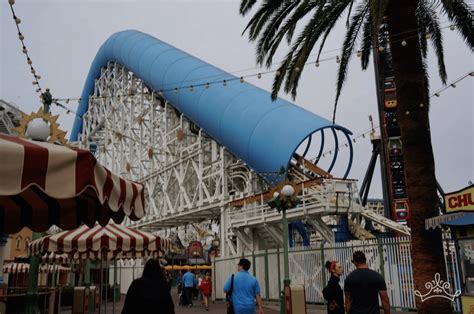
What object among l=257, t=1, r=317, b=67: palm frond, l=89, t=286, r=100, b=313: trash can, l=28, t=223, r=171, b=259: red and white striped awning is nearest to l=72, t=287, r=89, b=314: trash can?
l=89, t=286, r=100, b=313: trash can

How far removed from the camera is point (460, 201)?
9539 millimetres

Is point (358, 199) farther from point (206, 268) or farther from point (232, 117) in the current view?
point (206, 268)

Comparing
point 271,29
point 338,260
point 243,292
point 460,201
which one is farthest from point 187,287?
point 243,292

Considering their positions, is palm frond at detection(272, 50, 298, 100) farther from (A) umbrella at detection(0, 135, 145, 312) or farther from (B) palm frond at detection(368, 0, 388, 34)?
(A) umbrella at detection(0, 135, 145, 312)

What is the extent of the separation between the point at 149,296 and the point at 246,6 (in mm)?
9049

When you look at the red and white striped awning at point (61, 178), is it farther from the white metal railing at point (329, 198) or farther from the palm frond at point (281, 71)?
the white metal railing at point (329, 198)

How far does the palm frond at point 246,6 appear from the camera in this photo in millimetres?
12352

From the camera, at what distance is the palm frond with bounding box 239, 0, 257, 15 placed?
1235 cm

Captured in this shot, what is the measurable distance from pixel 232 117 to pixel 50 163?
2026cm

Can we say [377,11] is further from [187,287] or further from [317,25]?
[187,287]

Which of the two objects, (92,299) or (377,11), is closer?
(377,11)

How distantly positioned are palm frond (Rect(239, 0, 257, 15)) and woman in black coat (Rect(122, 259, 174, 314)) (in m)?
8.71

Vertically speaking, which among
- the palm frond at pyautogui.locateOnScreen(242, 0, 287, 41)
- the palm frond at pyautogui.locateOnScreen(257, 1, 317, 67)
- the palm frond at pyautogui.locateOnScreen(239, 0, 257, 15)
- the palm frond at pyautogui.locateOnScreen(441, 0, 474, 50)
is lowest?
the palm frond at pyautogui.locateOnScreen(441, 0, 474, 50)

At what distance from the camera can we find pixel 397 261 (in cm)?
1416
